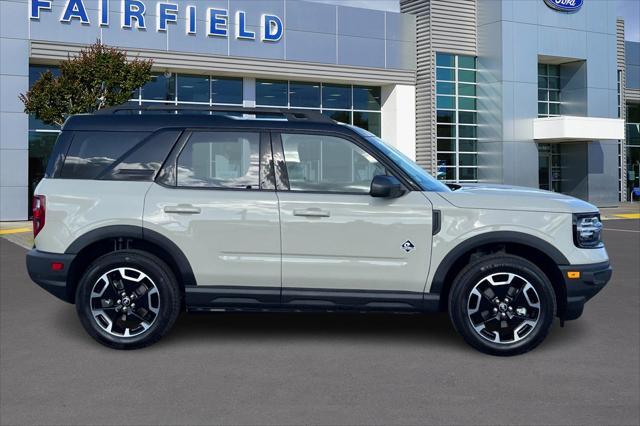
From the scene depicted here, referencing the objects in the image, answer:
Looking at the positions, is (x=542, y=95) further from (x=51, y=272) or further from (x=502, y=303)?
(x=51, y=272)

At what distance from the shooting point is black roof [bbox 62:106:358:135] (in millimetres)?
6215

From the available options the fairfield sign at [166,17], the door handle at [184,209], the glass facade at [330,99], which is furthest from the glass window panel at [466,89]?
the door handle at [184,209]

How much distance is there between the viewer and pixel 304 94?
95.3 feet

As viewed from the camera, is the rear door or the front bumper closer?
the front bumper

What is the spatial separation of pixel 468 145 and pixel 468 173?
1.18 metres

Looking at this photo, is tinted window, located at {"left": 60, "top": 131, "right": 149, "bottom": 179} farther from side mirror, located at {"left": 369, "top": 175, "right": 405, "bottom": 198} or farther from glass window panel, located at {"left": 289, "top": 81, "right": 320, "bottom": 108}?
glass window panel, located at {"left": 289, "top": 81, "right": 320, "bottom": 108}

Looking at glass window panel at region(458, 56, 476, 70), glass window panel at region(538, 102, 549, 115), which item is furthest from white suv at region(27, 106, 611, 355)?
glass window panel at region(538, 102, 549, 115)

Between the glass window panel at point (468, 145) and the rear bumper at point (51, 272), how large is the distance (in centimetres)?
2626

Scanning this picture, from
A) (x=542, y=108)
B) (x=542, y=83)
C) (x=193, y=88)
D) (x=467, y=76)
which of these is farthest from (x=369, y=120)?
(x=542, y=83)

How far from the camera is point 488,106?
102ft

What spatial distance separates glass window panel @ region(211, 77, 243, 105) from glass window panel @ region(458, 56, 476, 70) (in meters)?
9.52

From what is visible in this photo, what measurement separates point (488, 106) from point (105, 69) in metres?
18.8

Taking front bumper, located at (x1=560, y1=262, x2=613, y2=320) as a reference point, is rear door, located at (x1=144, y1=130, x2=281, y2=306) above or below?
above

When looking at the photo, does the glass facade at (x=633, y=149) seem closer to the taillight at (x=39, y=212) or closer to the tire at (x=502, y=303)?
the tire at (x=502, y=303)
